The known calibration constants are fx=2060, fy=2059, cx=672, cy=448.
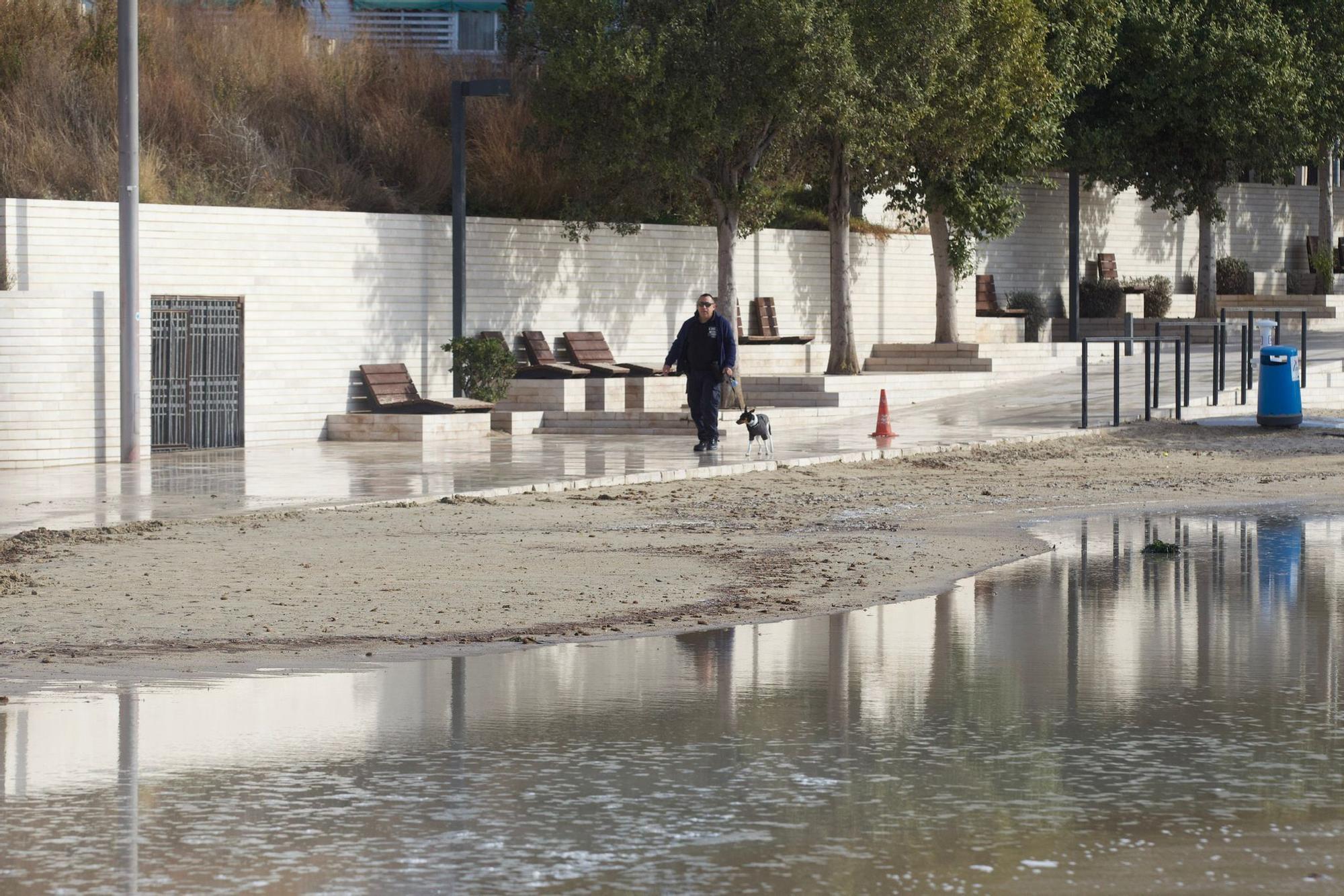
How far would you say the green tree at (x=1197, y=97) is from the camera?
131 feet

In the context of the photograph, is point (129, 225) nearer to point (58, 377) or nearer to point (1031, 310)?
point (58, 377)

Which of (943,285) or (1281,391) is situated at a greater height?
(943,285)

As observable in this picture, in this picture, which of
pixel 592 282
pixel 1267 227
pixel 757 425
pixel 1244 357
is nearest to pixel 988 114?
pixel 1244 357

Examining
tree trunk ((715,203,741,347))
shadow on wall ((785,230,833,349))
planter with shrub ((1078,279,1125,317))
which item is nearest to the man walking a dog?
tree trunk ((715,203,741,347))

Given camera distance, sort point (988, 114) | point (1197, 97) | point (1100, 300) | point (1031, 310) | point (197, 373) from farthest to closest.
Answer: point (1100, 300) → point (1031, 310) → point (1197, 97) → point (988, 114) → point (197, 373)

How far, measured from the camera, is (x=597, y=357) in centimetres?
2970

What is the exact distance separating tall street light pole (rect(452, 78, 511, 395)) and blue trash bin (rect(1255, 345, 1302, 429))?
33.0ft

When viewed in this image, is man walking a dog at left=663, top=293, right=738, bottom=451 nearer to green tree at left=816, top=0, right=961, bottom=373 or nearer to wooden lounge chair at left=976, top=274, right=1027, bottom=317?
green tree at left=816, top=0, right=961, bottom=373

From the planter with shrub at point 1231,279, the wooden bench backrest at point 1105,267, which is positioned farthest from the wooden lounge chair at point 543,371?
the planter with shrub at point 1231,279

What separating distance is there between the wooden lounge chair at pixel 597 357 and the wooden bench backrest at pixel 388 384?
3.36 meters

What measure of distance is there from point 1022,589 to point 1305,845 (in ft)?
19.4

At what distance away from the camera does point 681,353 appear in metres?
22.3

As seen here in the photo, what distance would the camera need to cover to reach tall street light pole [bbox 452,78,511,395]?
26266mm

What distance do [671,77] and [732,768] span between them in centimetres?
2083
